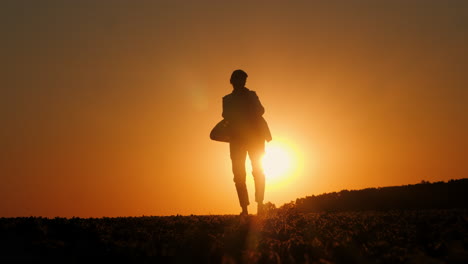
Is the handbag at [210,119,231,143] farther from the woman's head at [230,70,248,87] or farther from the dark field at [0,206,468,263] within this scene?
the dark field at [0,206,468,263]

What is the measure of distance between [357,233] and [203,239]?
5.92ft

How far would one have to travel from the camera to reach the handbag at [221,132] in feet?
33.5

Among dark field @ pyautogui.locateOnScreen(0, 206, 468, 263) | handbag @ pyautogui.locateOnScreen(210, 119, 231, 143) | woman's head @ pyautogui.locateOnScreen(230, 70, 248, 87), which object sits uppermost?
woman's head @ pyautogui.locateOnScreen(230, 70, 248, 87)

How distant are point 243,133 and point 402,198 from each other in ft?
18.0

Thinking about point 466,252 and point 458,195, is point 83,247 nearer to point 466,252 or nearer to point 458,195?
point 466,252

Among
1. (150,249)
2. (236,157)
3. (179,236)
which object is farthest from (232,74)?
(150,249)

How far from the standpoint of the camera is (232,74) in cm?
995

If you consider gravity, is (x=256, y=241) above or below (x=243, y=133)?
below

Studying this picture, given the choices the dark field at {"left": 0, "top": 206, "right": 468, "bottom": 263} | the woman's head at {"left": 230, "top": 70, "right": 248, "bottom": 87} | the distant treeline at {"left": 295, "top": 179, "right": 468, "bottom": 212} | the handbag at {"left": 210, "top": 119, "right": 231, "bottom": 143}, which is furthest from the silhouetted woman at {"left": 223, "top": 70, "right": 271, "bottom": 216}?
the dark field at {"left": 0, "top": 206, "right": 468, "bottom": 263}

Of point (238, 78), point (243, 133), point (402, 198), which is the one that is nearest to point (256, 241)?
point (243, 133)

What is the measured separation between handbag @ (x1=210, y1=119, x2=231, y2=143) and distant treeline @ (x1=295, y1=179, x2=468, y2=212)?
2.70 metres

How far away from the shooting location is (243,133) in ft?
32.4

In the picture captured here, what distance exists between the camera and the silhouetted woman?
9.80 metres

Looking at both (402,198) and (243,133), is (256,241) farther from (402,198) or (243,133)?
(402,198)
